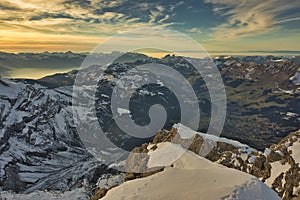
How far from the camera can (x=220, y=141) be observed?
8194 cm

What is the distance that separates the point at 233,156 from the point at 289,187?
664 inches

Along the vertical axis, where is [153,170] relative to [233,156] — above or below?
above

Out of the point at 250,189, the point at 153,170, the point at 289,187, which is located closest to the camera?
the point at 250,189

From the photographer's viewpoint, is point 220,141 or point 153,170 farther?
point 220,141

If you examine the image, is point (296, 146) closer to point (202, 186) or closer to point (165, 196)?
point (202, 186)

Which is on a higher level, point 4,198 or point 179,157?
point 179,157

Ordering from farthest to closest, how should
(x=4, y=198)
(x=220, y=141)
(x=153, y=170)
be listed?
(x=4, y=198), (x=220, y=141), (x=153, y=170)

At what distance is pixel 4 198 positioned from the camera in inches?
5758

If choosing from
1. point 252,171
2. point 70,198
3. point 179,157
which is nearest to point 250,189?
point 179,157

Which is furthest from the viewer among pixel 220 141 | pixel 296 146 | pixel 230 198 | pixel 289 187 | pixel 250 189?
pixel 220 141

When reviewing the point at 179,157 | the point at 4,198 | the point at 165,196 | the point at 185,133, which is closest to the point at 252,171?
the point at 185,133

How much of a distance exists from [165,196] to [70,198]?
9970 cm

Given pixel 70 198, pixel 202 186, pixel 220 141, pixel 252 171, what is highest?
pixel 202 186

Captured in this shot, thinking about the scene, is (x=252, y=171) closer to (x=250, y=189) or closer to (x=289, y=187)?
(x=289, y=187)
